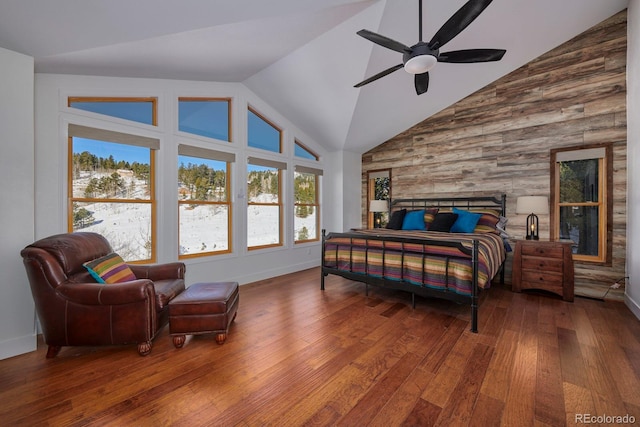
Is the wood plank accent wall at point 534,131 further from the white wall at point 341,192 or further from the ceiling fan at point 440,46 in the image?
the ceiling fan at point 440,46

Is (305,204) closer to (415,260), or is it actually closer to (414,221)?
(414,221)

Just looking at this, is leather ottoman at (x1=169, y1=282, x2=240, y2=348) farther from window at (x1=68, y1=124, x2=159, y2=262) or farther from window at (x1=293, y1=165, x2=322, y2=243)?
window at (x1=293, y1=165, x2=322, y2=243)

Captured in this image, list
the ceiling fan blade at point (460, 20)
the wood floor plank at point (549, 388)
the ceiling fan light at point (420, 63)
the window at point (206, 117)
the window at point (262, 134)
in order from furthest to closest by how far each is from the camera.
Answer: the window at point (262, 134) < the window at point (206, 117) < the ceiling fan light at point (420, 63) < the ceiling fan blade at point (460, 20) < the wood floor plank at point (549, 388)

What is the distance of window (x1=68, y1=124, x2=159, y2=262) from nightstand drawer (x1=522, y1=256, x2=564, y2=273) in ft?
16.0

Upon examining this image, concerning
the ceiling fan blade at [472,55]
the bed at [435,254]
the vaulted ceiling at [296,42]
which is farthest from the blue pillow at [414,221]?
the ceiling fan blade at [472,55]

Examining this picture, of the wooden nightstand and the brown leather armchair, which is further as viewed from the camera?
the wooden nightstand

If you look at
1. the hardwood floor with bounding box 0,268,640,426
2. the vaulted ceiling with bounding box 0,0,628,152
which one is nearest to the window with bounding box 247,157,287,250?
the vaulted ceiling with bounding box 0,0,628,152

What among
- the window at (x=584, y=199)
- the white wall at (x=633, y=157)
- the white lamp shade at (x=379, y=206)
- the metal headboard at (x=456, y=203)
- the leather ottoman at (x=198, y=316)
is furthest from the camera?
the white lamp shade at (x=379, y=206)

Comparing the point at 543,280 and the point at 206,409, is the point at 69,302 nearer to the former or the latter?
the point at 206,409

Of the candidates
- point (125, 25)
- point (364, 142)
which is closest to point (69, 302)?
point (125, 25)

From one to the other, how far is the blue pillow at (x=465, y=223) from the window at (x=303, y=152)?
2.96 metres

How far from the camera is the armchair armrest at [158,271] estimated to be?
2.64 m

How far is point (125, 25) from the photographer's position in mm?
2117

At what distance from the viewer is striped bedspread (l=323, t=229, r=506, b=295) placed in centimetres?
256
